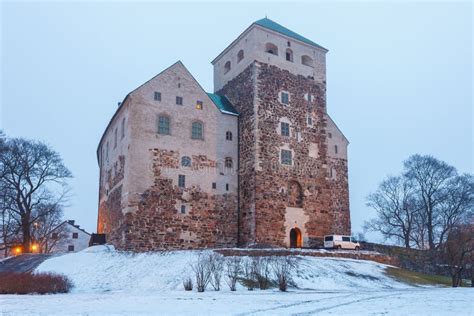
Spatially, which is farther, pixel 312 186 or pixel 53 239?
pixel 53 239

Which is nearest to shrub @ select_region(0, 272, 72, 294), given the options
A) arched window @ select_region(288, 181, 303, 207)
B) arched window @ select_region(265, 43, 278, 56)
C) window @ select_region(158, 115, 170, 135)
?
window @ select_region(158, 115, 170, 135)

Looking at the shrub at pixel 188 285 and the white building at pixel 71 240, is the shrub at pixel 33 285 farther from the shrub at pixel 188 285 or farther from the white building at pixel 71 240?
the white building at pixel 71 240

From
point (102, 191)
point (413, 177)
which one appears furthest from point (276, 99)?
point (413, 177)

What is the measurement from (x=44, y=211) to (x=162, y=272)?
80.7 feet

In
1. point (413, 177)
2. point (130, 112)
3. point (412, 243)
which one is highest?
point (130, 112)

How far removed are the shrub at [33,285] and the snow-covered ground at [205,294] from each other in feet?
3.08

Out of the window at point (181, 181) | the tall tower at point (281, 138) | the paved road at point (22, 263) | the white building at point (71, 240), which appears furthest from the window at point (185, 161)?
the white building at point (71, 240)

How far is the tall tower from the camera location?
36.4 metres

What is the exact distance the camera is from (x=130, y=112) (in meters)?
34.2

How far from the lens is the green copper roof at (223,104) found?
39031 millimetres

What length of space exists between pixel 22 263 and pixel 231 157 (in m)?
17.0

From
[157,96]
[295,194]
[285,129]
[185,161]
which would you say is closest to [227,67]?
[285,129]

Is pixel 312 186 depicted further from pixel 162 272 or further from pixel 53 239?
pixel 53 239

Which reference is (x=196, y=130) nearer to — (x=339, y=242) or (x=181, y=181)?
(x=181, y=181)
